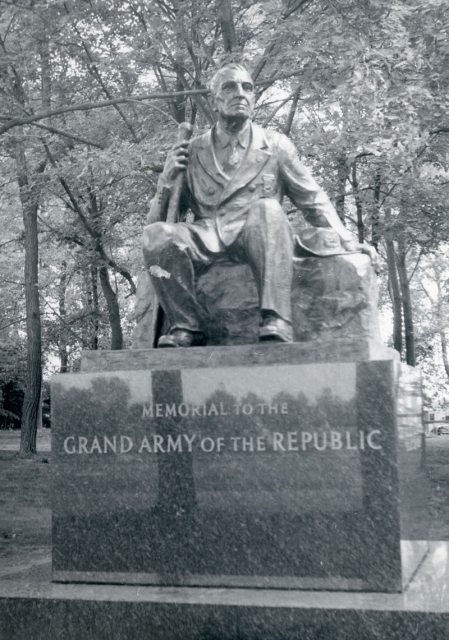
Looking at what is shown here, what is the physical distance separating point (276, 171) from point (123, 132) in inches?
365

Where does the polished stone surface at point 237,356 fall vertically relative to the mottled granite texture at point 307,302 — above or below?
below

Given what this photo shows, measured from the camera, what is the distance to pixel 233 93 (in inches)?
209

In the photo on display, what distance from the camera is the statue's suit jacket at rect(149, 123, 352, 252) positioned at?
5355mm

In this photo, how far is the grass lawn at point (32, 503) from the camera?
352 inches

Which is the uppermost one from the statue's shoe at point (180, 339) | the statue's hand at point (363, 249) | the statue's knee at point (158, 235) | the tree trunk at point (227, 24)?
the tree trunk at point (227, 24)

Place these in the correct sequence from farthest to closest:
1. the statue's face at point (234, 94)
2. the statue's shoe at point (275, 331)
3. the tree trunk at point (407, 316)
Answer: the tree trunk at point (407, 316)
the statue's face at point (234, 94)
the statue's shoe at point (275, 331)

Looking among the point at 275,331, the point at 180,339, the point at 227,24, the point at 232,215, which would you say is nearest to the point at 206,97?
the point at 227,24

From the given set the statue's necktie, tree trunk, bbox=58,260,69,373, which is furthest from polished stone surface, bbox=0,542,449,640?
tree trunk, bbox=58,260,69,373

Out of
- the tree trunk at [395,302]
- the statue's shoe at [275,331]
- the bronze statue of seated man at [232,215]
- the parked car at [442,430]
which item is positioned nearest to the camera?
the statue's shoe at [275,331]

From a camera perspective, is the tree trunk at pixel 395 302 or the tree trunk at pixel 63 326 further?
the tree trunk at pixel 63 326

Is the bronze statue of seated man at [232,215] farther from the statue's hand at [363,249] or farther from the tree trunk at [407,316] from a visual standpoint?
the tree trunk at [407,316]

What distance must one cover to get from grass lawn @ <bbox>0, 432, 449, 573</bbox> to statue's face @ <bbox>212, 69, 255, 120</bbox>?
3.01 m

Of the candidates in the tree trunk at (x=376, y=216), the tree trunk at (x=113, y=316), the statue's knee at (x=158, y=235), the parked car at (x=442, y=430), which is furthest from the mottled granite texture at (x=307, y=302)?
the parked car at (x=442, y=430)

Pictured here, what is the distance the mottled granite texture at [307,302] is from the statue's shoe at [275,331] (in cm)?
26
